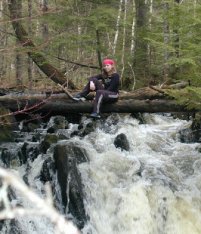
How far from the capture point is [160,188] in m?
7.96

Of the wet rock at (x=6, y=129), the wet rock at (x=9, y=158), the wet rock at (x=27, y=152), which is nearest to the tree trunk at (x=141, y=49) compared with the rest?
the wet rock at (x=6, y=129)

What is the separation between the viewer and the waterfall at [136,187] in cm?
740

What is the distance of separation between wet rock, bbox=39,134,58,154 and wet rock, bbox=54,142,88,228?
0.60m

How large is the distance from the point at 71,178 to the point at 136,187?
1287mm

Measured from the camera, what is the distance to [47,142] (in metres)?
9.02

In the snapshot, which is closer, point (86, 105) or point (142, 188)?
point (142, 188)

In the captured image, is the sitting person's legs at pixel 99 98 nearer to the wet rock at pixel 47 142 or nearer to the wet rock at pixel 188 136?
the wet rock at pixel 47 142

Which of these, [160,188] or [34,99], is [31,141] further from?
[160,188]

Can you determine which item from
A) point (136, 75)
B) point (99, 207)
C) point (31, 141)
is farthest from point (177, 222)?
point (136, 75)

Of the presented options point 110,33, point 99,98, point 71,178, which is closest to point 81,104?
point 99,98

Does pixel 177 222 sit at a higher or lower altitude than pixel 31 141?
lower

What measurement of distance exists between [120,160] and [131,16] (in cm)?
703

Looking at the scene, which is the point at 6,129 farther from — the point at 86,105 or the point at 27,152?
the point at 86,105

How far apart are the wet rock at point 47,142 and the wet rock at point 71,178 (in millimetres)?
595
